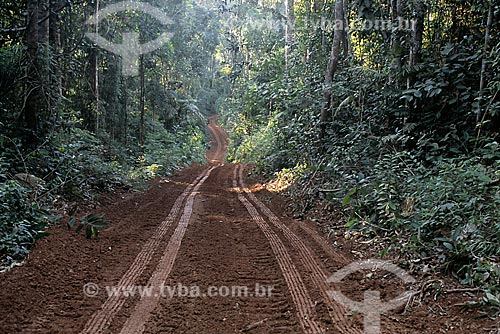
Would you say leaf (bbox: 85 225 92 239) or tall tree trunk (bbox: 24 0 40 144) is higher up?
tall tree trunk (bbox: 24 0 40 144)

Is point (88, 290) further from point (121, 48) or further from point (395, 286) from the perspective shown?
point (121, 48)

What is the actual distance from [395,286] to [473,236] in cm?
110

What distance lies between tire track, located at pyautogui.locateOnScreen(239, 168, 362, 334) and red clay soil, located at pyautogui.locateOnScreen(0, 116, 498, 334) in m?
0.01

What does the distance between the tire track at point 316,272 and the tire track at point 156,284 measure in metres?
1.76

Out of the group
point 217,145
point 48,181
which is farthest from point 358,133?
point 217,145

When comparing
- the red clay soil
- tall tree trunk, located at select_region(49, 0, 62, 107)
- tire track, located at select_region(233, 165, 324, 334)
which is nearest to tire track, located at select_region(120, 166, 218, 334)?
the red clay soil

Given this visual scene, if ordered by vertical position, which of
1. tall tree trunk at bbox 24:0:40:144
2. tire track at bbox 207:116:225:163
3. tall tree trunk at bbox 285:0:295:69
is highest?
tall tree trunk at bbox 285:0:295:69

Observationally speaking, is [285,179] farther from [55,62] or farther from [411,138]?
[55,62]

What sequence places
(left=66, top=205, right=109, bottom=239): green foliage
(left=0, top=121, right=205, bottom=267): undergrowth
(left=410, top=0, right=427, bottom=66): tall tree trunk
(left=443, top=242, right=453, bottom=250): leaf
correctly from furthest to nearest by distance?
(left=410, top=0, right=427, bottom=66): tall tree trunk
(left=66, top=205, right=109, bottom=239): green foliage
(left=0, top=121, right=205, bottom=267): undergrowth
(left=443, top=242, right=453, bottom=250): leaf

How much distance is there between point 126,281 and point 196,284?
0.83 meters

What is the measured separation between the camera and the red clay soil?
371 cm

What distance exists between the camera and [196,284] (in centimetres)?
461

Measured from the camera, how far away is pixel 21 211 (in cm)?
607

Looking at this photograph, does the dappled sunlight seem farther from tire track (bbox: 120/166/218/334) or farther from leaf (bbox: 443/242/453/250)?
leaf (bbox: 443/242/453/250)
